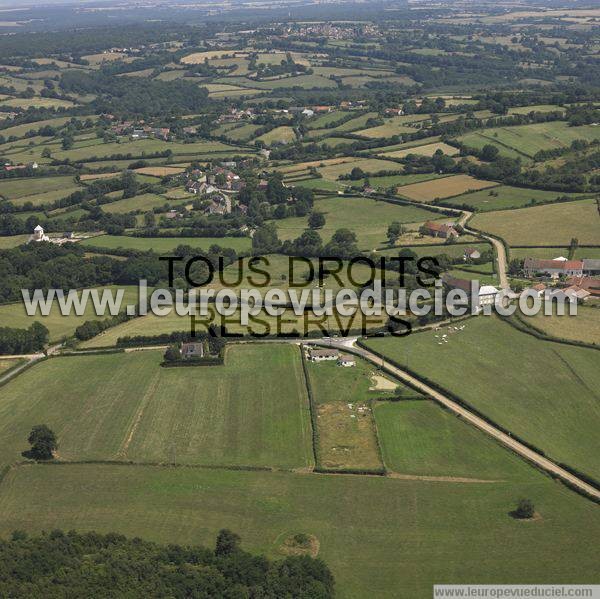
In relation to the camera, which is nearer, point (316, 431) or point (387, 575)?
point (387, 575)

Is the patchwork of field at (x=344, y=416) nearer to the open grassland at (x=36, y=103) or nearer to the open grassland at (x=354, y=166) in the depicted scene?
the open grassland at (x=354, y=166)

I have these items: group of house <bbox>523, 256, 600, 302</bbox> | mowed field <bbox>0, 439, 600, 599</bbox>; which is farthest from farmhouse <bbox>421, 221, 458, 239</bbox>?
mowed field <bbox>0, 439, 600, 599</bbox>

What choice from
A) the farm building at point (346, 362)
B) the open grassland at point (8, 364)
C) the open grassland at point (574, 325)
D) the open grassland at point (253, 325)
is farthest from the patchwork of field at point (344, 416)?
the open grassland at point (8, 364)

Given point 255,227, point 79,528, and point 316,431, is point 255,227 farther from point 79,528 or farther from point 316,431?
point 79,528

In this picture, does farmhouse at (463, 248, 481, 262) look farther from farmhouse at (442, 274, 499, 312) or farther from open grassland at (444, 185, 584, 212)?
open grassland at (444, 185, 584, 212)

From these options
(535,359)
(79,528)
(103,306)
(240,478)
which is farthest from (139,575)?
(103,306)

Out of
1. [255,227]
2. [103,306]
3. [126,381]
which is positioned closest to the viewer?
[126,381]

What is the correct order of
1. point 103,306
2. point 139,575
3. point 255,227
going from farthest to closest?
1. point 255,227
2. point 103,306
3. point 139,575
